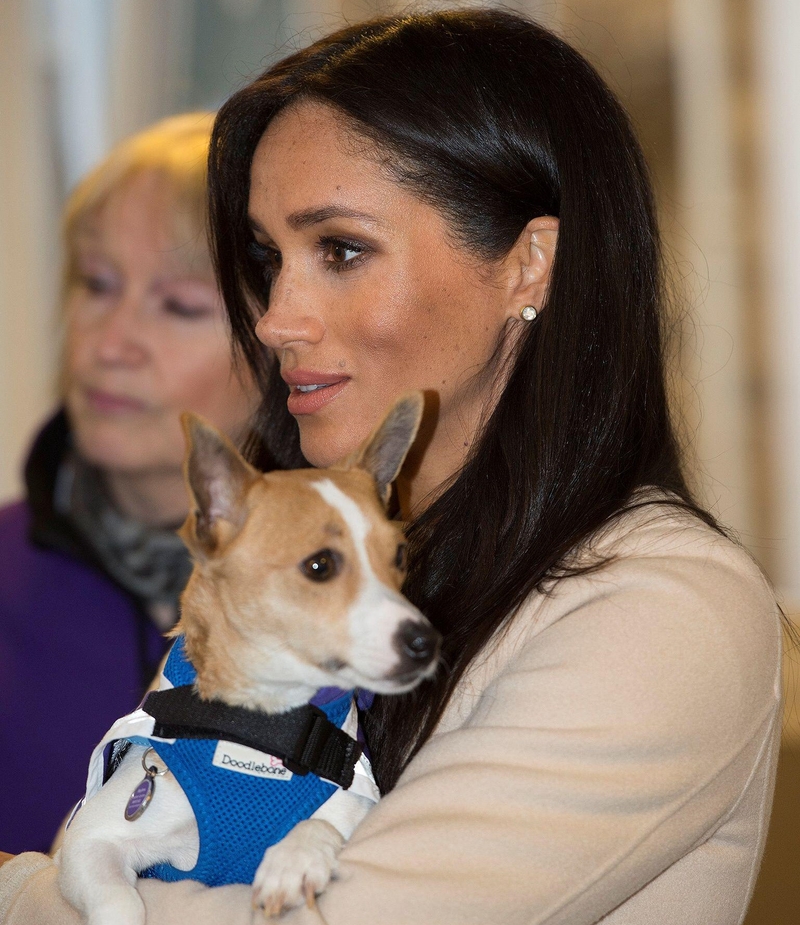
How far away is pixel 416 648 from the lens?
4.15ft

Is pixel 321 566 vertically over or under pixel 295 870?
over

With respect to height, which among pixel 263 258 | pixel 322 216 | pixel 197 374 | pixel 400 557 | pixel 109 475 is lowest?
pixel 109 475

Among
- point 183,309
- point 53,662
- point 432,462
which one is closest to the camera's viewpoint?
point 432,462

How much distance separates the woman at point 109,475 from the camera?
2.97 metres

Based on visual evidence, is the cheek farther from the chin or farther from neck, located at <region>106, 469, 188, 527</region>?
the chin

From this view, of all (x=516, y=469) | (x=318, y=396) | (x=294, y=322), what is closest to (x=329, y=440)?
(x=318, y=396)

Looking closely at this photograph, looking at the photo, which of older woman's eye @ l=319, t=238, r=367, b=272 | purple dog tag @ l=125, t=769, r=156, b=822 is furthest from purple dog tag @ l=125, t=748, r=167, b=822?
older woman's eye @ l=319, t=238, r=367, b=272

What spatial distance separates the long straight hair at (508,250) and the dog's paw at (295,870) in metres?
0.22

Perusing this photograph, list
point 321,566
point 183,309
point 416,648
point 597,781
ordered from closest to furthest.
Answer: point 597,781 → point 416,648 → point 321,566 → point 183,309

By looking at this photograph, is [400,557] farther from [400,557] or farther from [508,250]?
[508,250]

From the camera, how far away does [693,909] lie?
48.3 inches

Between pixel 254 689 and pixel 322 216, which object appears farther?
pixel 322 216

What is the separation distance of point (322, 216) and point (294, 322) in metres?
0.16

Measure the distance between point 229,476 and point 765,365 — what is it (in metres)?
3.44
